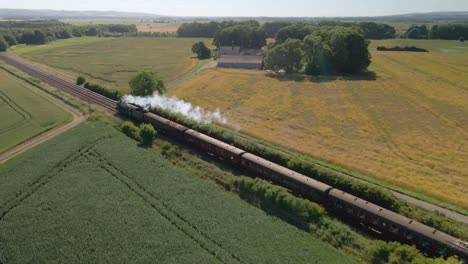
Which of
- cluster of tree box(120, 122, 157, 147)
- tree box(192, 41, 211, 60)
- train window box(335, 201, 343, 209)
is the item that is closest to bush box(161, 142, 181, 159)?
cluster of tree box(120, 122, 157, 147)

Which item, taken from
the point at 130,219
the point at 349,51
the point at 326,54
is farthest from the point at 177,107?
the point at 349,51

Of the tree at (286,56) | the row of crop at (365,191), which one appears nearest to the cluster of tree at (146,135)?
the row of crop at (365,191)

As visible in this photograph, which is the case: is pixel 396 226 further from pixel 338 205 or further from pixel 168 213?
pixel 168 213

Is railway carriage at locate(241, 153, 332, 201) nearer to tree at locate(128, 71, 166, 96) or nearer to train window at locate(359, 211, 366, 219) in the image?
train window at locate(359, 211, 366, 219)

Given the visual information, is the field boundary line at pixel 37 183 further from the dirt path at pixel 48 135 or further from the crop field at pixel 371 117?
the crop field at pixel 371 117

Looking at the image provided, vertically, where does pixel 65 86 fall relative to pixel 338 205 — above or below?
below

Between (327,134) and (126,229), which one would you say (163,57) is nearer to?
(327,134)

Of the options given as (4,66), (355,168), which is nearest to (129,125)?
(355,168)
